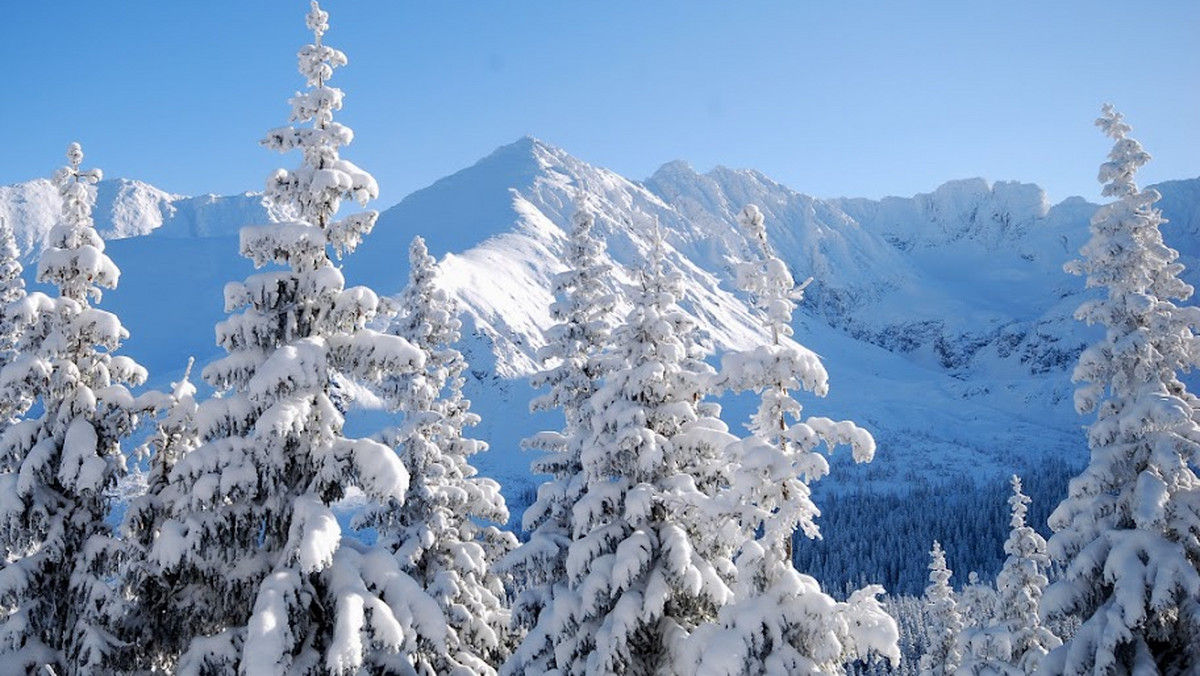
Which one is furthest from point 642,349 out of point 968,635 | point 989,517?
point 989,517

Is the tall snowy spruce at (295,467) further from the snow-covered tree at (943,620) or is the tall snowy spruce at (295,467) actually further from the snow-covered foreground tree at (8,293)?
the snow-covered tree at (943,620)

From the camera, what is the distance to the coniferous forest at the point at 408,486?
444 inches

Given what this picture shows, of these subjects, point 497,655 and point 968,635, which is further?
point 497,655

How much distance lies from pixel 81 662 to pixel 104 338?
18.6 ft

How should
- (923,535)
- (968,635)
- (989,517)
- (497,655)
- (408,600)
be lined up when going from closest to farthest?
(408,600) < (968,635) < (497,655) < (923,535) < (989,517)

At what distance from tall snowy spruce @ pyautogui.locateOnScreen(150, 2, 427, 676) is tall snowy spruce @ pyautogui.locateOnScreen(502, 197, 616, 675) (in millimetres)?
5516

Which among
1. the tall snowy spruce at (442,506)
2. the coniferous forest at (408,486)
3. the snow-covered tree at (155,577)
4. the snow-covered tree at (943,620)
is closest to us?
the coniferous forest at (408,486)

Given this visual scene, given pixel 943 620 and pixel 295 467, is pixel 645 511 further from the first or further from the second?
pixel 943 620

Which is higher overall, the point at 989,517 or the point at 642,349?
the point at 642,349

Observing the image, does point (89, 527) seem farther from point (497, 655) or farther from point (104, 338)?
point (497, 655)

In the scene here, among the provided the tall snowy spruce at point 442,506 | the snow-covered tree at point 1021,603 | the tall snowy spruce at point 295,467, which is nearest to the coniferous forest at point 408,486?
the tall snowy spruce at point 295,467

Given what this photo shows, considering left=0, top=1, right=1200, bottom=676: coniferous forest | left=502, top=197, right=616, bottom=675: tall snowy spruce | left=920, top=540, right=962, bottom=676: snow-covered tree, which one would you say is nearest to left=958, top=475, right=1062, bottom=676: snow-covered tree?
left=0, top=1, right=1200, bottom=676: coniferous forest

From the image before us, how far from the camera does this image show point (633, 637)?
1416 cm

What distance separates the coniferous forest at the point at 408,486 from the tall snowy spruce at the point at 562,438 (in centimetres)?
10
